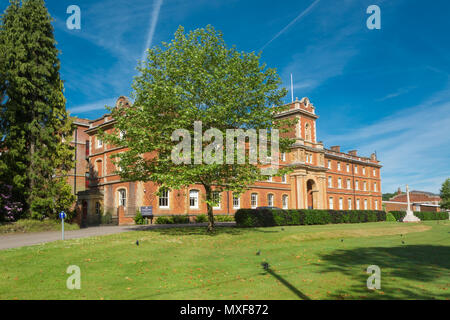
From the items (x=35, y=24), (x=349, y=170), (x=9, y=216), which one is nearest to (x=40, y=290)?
(x=9, y=216)

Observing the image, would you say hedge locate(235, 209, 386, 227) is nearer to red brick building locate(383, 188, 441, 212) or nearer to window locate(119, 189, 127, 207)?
window locate(119, 189, 127, 207)

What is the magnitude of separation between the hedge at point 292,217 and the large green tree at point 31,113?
46.1ft

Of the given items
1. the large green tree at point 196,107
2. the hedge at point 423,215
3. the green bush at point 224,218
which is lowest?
the hedge at point 423,215

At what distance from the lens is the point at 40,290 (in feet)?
24.8

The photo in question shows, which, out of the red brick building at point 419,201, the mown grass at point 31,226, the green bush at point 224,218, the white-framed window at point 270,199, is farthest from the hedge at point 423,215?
the mown grass at point 31,226

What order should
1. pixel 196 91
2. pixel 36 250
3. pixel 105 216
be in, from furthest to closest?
pixel 105 216
pixel 196 91
pixel 36 250

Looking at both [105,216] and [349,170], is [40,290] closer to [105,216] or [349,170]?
[105,216]

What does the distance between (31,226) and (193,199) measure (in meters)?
13.4

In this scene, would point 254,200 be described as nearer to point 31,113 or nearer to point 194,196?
point 194,196

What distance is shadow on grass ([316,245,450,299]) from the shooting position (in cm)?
710

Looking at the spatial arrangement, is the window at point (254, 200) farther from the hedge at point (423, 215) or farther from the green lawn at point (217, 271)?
the green lawn at point (217, 271)

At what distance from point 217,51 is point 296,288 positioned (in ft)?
47.9

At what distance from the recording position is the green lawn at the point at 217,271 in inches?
285
